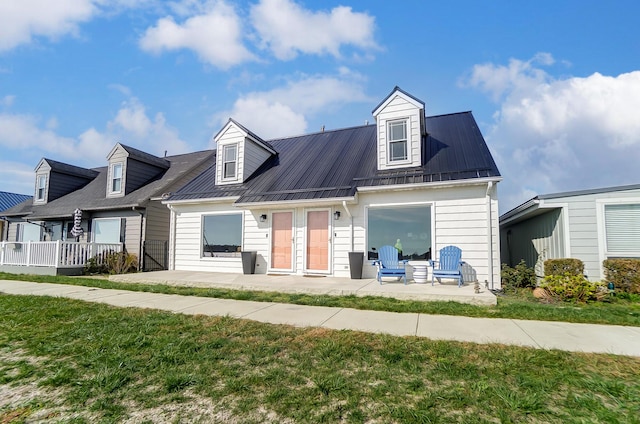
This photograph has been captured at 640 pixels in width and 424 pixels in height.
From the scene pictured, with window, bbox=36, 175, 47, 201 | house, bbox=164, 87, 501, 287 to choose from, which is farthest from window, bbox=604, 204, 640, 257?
window, bbox=36, 175, 47, 201

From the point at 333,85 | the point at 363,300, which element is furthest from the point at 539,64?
the point at 363,300

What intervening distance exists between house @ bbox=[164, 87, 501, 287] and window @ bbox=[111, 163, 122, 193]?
5416 millimetres

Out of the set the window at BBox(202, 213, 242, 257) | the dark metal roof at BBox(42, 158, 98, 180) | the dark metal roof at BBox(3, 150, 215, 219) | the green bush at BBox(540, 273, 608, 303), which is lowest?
the green bush at BBox(540, 273, 608, 303)

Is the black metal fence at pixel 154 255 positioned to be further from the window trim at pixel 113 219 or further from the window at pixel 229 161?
the window at pixel 229 161

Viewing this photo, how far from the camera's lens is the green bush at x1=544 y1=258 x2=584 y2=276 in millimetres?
7191

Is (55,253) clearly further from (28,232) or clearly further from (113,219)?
(28,232)

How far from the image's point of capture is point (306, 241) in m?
9.40

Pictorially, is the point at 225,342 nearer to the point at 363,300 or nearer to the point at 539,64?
the point at 363,300

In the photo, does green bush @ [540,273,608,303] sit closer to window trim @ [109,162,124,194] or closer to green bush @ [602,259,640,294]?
green bush @ [602,259,640,294]

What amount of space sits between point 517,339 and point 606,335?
138 centimetres

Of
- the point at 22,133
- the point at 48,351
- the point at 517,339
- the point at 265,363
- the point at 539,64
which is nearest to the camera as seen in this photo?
the point at 265,363

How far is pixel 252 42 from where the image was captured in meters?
9.95

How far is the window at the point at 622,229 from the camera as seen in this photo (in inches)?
287

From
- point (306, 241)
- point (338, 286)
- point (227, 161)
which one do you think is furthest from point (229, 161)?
point (338, 286)
